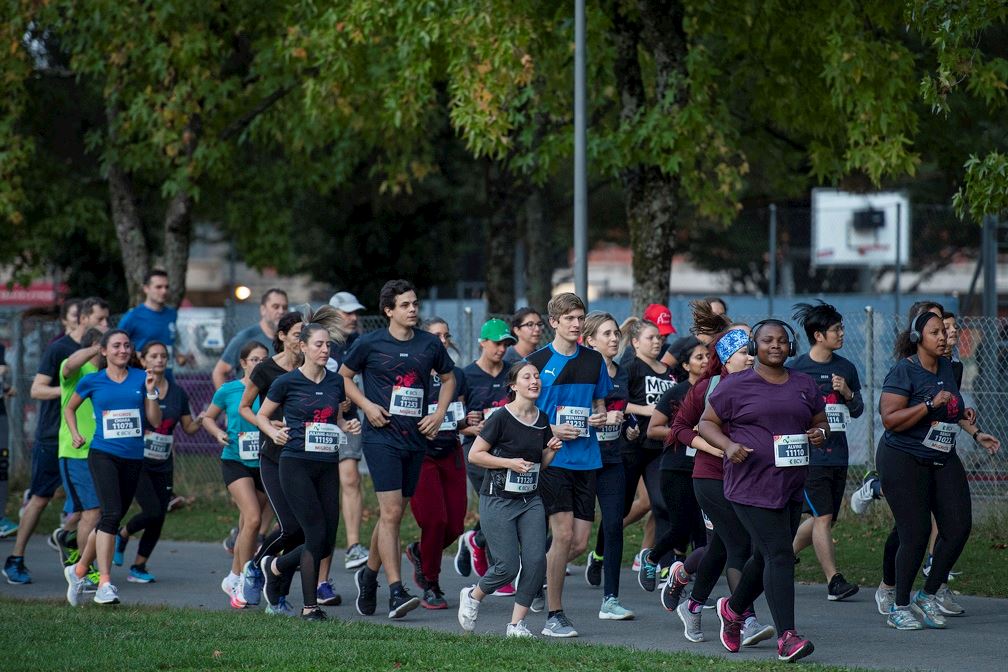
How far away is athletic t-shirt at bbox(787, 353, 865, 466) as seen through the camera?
32.7 ft

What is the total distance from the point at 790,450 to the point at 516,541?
5.62 feet

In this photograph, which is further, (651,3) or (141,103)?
(141,103)

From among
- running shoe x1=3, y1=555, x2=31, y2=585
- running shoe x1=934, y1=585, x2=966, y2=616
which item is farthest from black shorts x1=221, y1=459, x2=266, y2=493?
running shoe x1=934, y1=585, x2=966, y2=616

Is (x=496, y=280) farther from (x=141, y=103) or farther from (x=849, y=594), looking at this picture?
(x=849, y=594)

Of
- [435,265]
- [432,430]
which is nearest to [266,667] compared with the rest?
[432,430]

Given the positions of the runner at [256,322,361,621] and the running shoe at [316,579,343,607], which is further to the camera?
the running shoe at [316,579,343,607]

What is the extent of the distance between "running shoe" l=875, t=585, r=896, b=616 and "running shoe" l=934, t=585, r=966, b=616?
0.87ft

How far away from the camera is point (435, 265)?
30859 millimetres

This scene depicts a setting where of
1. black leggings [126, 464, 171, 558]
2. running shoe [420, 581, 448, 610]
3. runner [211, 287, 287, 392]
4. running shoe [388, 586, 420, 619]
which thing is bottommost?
running shoe [420, 581, 448, 610]

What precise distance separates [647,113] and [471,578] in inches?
202

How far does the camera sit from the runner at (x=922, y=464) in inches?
347

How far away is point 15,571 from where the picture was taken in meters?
11.6

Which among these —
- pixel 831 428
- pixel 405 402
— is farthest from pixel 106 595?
pixel 831 428

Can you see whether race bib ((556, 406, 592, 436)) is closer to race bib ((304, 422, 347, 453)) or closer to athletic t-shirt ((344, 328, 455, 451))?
athletic t-shirt ((344, 328, 455, 451))
